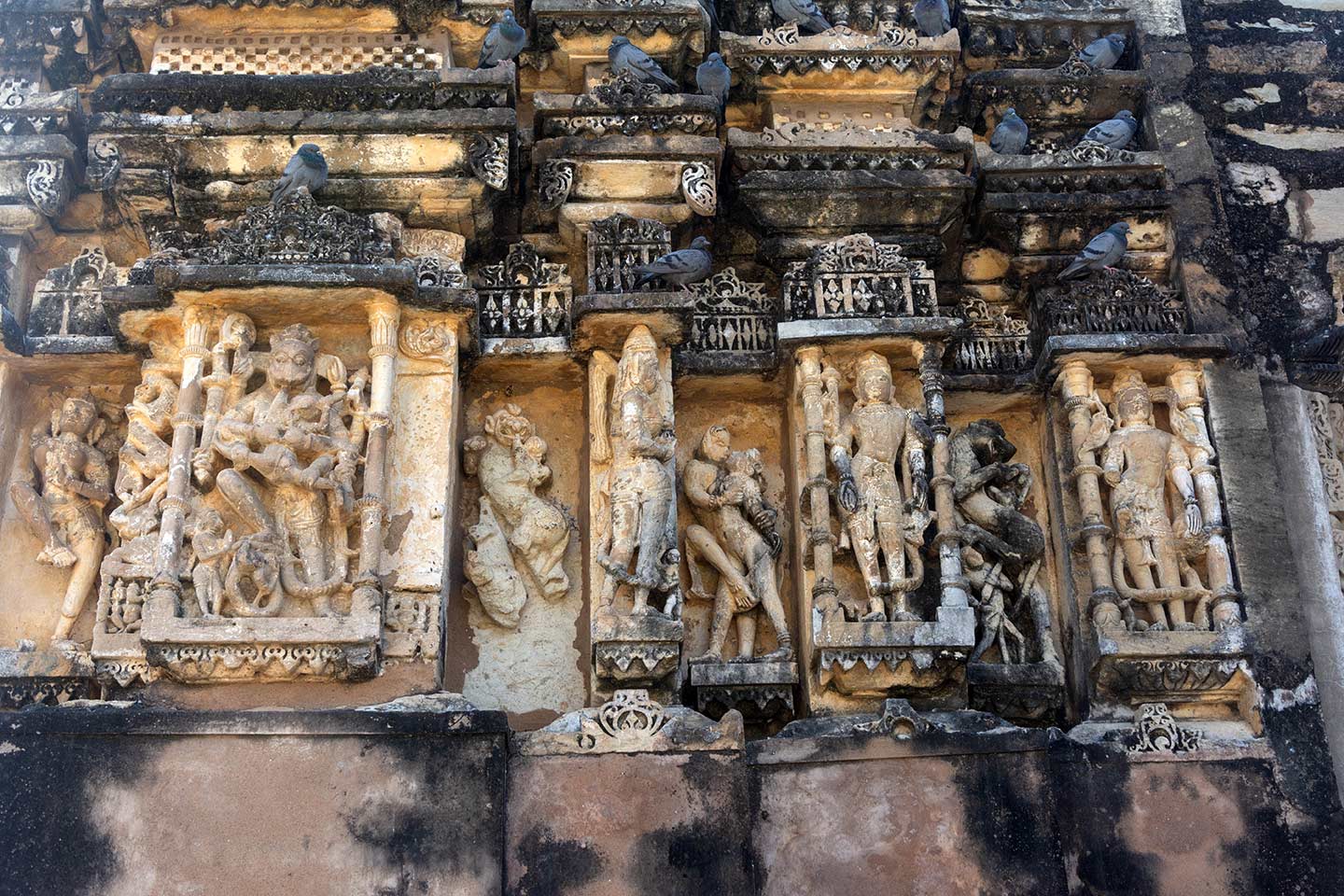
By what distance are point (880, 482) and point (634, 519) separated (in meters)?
1.22

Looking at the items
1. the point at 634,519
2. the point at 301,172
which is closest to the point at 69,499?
the point at 301,172

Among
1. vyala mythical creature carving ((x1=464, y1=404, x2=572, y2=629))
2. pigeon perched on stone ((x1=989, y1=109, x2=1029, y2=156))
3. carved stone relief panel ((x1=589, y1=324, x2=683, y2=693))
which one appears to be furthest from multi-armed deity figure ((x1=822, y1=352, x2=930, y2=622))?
pigeon perched on stone ((x1=989, y1=109, x2=1029, y2=156))

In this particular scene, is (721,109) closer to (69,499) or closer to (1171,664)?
(1171,664)

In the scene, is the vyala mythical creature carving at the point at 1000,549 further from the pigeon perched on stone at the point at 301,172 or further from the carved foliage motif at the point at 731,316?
the pigeon perched on stone at the point at 301,172

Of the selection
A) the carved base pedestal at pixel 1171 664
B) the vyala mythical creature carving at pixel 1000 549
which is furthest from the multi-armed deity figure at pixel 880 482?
the carved base pedestal at pixel 1171 664

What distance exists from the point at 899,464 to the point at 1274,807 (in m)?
2.32

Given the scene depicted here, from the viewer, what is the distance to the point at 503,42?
30.2 feet

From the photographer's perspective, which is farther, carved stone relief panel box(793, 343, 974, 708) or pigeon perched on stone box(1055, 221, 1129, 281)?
pigeon perched on stone box(1055, 221, 1129, 281)

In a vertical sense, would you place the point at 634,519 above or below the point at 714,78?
below

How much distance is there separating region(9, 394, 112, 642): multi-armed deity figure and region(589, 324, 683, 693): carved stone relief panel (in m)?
2.41

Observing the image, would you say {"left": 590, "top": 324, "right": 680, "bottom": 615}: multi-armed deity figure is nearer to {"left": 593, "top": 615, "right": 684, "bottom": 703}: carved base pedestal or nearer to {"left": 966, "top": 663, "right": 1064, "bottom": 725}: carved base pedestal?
{"left": 593, "top": 615, "right": 684, "bottom": 703}: carved base pedestal

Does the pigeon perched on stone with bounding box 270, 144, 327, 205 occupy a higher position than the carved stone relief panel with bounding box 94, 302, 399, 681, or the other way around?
the pigeon perched on stone with bounding box 270, 144, 327, 205

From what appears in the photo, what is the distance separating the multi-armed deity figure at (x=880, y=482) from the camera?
7938mm

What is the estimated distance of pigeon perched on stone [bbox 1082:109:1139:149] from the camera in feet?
31.1
